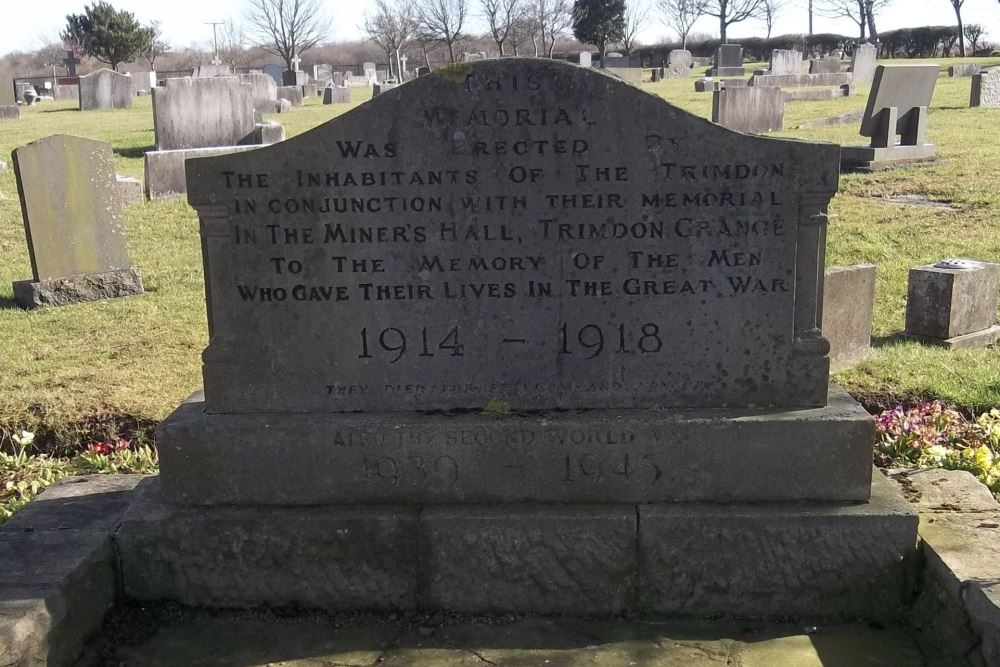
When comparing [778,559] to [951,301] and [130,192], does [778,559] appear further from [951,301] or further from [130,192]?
[130,192]

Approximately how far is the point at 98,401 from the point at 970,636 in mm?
4630

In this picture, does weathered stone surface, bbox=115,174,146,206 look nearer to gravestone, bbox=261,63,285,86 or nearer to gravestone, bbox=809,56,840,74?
gravestone, bbox=809,56,840,74

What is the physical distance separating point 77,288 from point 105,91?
973 inches

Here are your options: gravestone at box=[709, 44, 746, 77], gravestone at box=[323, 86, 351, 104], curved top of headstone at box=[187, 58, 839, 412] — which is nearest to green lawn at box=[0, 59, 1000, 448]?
curved top of headstone at box=[187, 58, 839, 412]

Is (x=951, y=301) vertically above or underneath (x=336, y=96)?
underneath

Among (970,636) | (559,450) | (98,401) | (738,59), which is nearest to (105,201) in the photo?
(98,401)

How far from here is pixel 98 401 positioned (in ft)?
18.1

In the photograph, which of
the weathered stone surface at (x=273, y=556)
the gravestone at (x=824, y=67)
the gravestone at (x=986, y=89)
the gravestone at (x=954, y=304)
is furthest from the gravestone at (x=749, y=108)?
the gravestone at (x=824, y=67)

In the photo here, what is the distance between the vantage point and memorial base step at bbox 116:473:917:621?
3186 mm

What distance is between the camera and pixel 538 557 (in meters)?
3.24

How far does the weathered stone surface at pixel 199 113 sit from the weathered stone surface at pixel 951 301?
35.0 ft

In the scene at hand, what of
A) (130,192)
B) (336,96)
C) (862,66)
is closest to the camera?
Answer: (130,192)

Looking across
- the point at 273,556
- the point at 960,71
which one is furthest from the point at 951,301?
the point at 960,71

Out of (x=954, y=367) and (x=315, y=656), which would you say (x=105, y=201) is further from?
(x=954, y=367)
